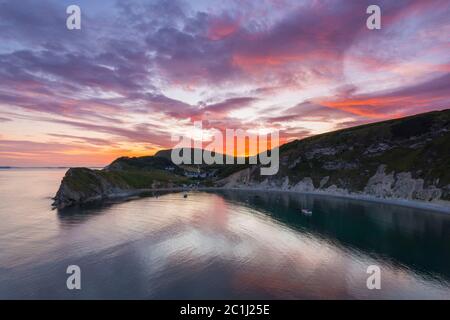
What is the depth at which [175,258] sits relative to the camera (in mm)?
66312

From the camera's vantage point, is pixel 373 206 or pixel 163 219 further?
pixel 373 206

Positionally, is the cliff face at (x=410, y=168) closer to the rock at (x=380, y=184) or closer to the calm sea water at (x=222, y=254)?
the rock at (x=380, y=184)

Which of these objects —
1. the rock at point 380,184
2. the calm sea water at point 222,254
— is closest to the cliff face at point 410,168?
the rock at point 380,184

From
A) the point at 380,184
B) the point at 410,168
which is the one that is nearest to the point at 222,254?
the point at 380,184

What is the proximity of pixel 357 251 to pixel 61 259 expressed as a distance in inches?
2835

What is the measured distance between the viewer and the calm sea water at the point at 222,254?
49.7 metres

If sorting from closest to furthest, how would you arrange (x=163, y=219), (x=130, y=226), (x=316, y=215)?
(x=130, y=226) → (x=163, y=219) → (x=316, y=215)

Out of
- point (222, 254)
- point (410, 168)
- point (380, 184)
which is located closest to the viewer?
point (222, 254)

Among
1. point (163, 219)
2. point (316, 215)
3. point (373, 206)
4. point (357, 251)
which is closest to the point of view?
point (357, 251)

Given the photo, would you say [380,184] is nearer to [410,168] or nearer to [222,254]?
[410,168]

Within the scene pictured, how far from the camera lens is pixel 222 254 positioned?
7069 centimetres
